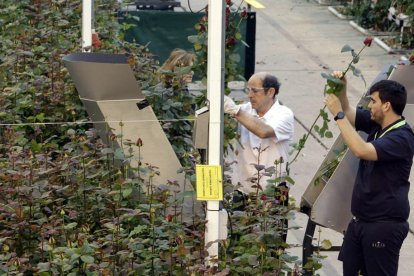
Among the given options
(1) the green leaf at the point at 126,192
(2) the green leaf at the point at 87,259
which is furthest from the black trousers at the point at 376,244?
(2) the green leaf at the point at 87,259

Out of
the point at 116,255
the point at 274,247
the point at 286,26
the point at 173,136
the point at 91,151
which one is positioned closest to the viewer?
the point at 116,255

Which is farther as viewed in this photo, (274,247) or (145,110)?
(145,110)

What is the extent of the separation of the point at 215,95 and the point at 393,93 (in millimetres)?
1720

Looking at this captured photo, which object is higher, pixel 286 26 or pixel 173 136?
pixel 173 136

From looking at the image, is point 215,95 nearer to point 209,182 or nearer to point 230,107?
point 209,182

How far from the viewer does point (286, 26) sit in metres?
20.7

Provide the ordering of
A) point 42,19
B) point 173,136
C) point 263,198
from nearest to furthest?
point 263,198
point 173,136
point 42,19

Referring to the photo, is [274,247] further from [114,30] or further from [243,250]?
[114,30]

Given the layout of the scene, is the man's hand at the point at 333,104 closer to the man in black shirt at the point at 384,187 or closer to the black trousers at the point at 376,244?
the man in black shirt at the point at 384,187

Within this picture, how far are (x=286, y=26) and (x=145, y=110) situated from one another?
46.6 ft

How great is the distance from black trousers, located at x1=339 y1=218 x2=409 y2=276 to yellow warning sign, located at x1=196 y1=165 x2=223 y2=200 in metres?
1.72

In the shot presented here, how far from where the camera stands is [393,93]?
687cm

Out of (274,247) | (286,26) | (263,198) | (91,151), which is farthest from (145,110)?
(286,26)

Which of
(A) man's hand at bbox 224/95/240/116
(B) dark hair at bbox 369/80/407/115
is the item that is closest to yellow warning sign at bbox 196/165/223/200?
(B) dark hair at bbox 369/80/407/115
